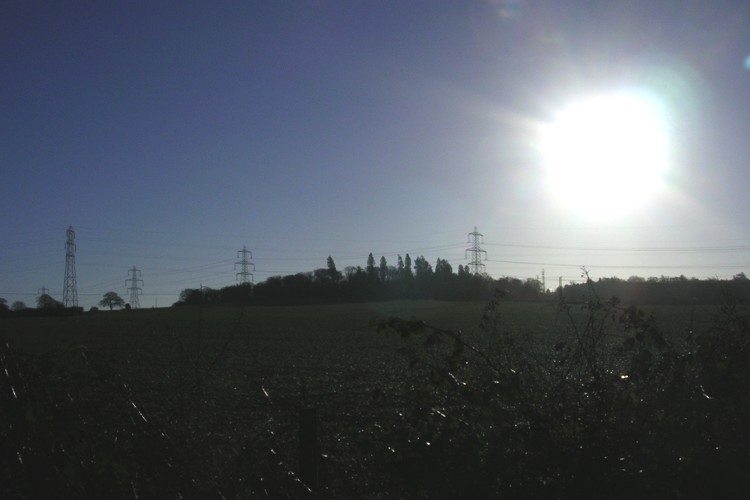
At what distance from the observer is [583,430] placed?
13.4ft

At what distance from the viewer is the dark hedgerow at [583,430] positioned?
382cm

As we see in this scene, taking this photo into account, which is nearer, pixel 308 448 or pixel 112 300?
pixel 308 448

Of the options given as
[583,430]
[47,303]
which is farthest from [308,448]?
[47,303]

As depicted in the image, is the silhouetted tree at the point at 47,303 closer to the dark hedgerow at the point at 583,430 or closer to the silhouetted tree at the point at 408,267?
the silhouetted tree at the point at 408,267

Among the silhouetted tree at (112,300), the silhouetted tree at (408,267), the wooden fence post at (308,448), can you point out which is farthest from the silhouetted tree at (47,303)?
the wooden fence post at (308,448)

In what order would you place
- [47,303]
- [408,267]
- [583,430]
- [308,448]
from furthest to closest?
[408,267]
[47,303]
[583,430]
[308,448]

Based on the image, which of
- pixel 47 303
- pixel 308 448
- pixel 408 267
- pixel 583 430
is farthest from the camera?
pixel 408 267

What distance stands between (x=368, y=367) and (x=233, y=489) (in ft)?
51.2

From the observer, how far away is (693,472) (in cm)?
395

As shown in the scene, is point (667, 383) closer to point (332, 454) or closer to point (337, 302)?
point (332, 454)

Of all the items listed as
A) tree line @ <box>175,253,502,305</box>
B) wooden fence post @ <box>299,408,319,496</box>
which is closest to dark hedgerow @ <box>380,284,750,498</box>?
wooden fence post @ <box>299,408,319,496</box>

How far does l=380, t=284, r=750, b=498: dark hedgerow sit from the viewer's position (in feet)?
12.5

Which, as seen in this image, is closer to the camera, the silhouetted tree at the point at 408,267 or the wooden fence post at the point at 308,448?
the wooden fence post at the point at 308,448

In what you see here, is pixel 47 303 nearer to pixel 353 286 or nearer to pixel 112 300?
pixel 112 300
